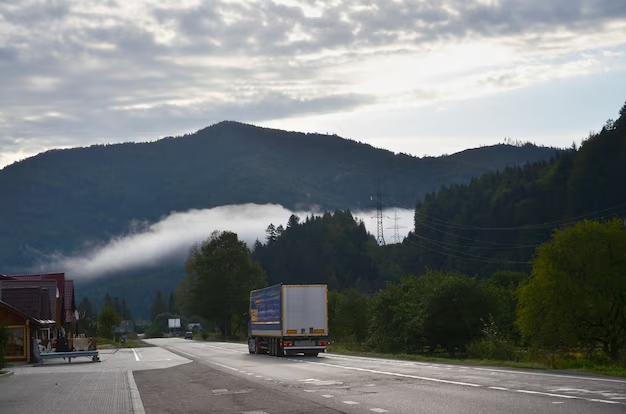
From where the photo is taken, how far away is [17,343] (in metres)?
55.8

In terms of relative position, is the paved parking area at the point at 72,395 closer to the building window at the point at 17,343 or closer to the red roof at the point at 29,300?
the building window at the point at 17,343

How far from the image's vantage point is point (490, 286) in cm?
5950

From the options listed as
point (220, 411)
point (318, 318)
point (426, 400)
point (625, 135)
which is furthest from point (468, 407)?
point (625, 135)

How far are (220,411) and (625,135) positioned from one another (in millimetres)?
132900

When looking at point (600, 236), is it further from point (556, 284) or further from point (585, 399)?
point (585, 399)

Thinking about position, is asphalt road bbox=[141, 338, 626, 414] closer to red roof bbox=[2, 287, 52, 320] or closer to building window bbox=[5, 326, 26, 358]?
building window bbox=[5, 326, 26, 358]

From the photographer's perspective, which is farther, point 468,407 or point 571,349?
point 571,349

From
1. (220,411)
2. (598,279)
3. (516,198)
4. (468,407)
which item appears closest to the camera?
(468,407)

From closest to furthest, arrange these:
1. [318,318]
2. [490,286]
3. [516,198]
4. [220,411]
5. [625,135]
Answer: [220,411], [318,318], [490,286], [625,135], [516,198]

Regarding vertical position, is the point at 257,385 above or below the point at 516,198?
below

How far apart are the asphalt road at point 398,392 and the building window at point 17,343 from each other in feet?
89.2

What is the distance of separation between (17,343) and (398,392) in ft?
132

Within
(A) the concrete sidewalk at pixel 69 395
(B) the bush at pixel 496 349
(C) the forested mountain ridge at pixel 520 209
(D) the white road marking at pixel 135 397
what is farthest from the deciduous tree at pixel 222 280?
(D) the white road marking at pixel 135 397

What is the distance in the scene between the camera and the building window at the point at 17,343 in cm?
5525
